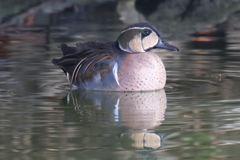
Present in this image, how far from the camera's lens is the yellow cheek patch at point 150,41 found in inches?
326

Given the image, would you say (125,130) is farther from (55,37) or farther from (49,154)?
(55,37)

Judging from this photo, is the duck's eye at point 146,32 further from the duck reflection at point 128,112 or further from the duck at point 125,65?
the duck reflection at point 128,112

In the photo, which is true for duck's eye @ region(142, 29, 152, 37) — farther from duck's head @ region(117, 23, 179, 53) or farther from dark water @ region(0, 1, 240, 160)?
dark water @ region(0, 1, 240, 160)

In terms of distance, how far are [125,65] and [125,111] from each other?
4.26 ft

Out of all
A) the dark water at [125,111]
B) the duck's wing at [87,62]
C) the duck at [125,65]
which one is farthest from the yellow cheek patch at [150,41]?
the dark water at [125,111]

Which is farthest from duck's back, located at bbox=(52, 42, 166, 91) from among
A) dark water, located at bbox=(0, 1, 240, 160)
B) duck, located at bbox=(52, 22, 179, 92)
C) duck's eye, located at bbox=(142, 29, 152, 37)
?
duck's eye, located at bbox=(142, 29, 152, 37)

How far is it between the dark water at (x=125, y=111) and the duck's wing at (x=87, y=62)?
21cm

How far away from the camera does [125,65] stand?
26.6ft

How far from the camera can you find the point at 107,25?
15594 millimetres

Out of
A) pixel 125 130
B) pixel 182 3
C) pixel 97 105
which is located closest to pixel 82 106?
pixel 97 105

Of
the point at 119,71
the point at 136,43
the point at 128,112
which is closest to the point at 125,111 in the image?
the point at 128,112

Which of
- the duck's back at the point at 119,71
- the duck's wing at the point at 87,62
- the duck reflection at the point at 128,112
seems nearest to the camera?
the duck reflection at the point at 128,112

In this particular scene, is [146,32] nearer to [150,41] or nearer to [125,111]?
[150,41]

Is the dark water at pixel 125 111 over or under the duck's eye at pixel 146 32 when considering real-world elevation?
under
